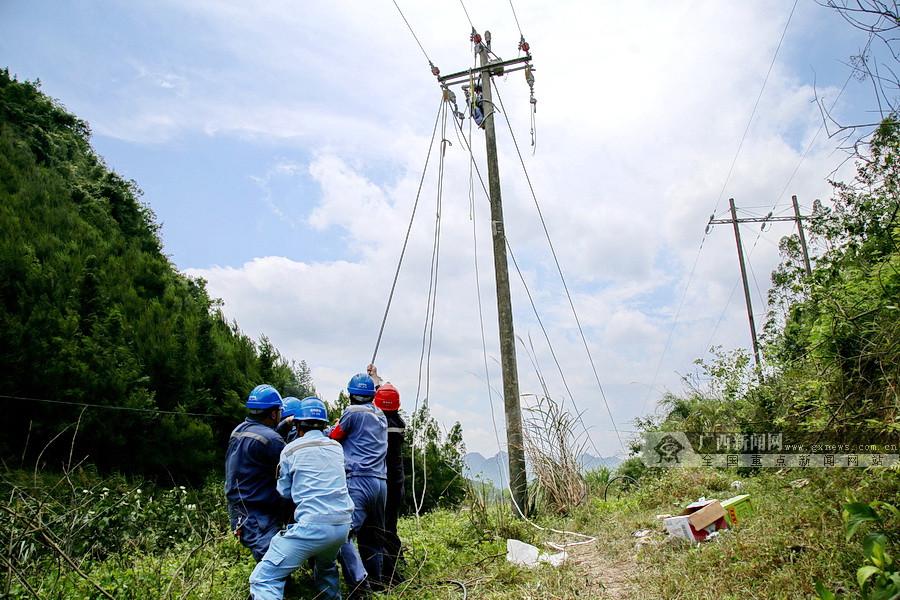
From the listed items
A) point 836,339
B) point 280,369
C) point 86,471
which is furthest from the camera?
point 280,369

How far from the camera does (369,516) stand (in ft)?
17.8

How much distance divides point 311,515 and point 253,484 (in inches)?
33.6

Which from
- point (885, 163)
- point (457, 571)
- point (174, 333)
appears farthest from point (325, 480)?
point (174, 333)

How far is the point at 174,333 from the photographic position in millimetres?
11234

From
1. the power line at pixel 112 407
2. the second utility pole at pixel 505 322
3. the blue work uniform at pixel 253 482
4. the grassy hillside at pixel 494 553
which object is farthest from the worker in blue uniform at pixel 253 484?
the second utility pole at pixel 505 322

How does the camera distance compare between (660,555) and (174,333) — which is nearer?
(660,555)

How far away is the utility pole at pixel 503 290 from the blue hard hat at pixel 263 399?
13.6 feet

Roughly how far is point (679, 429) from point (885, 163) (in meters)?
7.85

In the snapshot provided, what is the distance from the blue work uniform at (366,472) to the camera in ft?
17.5

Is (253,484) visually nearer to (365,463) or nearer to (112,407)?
(365,463)

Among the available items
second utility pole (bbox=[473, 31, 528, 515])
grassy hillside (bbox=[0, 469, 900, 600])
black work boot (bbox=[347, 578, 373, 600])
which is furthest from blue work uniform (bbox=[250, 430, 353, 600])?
second utility pole (bbox=[473, 31, 528, 515])

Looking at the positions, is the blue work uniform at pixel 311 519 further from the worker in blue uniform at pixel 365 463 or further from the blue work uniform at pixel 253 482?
the worker in blue uniform at pixel 365 463

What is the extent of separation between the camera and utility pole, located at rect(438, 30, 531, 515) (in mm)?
8555

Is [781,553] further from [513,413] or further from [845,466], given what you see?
[513,413]
